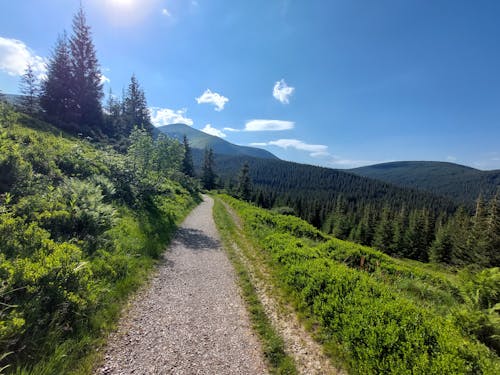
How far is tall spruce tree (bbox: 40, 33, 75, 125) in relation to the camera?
27609mm

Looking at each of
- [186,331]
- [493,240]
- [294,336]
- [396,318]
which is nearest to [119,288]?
[186,331]

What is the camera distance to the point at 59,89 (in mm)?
28094

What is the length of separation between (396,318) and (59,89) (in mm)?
40026

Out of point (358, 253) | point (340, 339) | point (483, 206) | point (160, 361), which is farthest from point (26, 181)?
point (483, 206)

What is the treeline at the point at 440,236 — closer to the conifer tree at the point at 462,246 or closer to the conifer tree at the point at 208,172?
the conifer tree at the point at 462,246

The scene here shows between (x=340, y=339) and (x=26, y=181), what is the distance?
33.5 ft

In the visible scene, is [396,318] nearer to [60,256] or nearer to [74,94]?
[60,256]

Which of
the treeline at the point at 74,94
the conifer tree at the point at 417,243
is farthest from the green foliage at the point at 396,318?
the conifer tree at the point at 417,243

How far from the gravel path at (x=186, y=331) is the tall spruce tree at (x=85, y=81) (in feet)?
105

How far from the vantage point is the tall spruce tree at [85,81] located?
98.7 ft

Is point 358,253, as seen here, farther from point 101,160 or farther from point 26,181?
point 101,160

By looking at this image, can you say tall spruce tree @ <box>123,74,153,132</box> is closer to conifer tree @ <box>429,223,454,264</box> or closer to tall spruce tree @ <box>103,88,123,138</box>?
tall spruce tree @ <box>103,88,123,138</box>

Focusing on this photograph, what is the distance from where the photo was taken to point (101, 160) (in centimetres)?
1425

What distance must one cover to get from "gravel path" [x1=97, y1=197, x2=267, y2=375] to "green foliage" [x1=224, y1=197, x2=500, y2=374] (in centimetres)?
179
